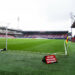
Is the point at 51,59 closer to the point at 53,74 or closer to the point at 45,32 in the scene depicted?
the point at 53,74

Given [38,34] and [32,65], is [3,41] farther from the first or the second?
[38,34]

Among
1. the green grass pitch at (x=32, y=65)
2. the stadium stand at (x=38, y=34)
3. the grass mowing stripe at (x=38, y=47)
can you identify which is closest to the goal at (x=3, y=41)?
the grass mowing stripe at (x=38, y=47)

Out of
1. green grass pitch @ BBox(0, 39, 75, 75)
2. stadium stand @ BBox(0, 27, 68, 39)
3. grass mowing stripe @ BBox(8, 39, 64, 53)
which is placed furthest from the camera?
stadium stand @ BBox(0, 27, 68, 39)

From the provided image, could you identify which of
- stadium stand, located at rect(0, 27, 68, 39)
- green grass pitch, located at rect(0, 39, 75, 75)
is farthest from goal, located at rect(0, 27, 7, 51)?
green grass pitch, located at rect(0, 39, 75, 75)

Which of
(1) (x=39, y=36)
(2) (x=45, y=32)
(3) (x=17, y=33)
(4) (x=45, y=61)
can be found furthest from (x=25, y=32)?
(4) (x=45, y=61)

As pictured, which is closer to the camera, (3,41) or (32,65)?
(32,65)

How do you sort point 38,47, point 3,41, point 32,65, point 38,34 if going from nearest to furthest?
point 32,65 → point 38,47 → point 3,41 → point 38,34

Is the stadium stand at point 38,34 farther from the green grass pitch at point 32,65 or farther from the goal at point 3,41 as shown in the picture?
the green grass pitch at point 32,65

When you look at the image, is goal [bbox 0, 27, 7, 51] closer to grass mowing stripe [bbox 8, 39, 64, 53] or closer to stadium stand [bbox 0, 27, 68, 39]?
grass mowing stripe [bbox 8, 39, 64, 53]

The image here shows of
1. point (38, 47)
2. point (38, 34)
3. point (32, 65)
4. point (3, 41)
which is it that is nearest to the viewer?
point (32, 65)

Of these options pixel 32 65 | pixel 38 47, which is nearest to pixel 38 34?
pixel 38 47

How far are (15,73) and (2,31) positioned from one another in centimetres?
6134

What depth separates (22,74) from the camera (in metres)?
2.80

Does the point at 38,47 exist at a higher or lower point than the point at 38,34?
lower
